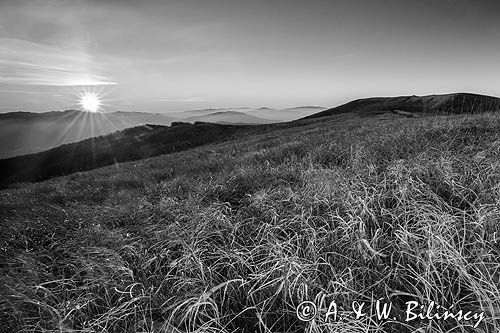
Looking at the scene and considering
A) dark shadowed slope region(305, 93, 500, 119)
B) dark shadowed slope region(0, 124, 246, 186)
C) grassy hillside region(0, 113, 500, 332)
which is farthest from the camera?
dark shadowed slope region(305, 93, 500, 119)

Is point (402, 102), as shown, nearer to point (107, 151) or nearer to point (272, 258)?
point (107, 151)

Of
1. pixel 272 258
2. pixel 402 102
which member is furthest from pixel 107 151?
pixel 402 102

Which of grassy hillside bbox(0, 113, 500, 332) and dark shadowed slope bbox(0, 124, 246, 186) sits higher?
grassy hillside bbox(0, 113, 500, 332)

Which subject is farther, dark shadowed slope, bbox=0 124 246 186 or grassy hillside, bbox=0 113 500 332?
dark shadowed slope, bbox=0 124 246 186

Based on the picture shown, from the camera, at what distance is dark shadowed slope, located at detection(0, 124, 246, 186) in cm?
5491

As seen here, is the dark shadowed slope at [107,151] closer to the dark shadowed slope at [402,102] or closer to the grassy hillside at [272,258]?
the dark shadowed slope at [402,102]

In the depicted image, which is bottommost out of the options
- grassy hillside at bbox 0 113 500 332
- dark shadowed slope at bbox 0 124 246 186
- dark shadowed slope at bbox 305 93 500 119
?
dark shadowed slope at bbox 0 124 246 186

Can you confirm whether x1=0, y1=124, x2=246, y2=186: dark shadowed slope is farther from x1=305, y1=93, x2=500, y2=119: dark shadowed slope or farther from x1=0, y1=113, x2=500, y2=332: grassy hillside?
x1=0, y1=113, x2=500, y2=332: grassy hillside

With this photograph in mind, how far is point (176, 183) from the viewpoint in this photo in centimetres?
900

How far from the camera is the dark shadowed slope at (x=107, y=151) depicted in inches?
2162

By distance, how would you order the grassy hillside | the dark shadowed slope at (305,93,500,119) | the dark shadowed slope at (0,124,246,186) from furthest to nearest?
the dark shadowed slope at (305,93,500,119)
the dark shadowed slope at (0,124,246,186)
the grassy hillside

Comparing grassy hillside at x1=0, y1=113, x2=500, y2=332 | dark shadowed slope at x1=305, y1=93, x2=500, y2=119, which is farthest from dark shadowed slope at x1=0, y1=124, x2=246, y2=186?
grassy hillside at x1=0, y1=113, x2=500, y2=332

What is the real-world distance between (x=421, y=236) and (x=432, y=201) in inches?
42.8

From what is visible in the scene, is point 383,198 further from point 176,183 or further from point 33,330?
point 176,183
